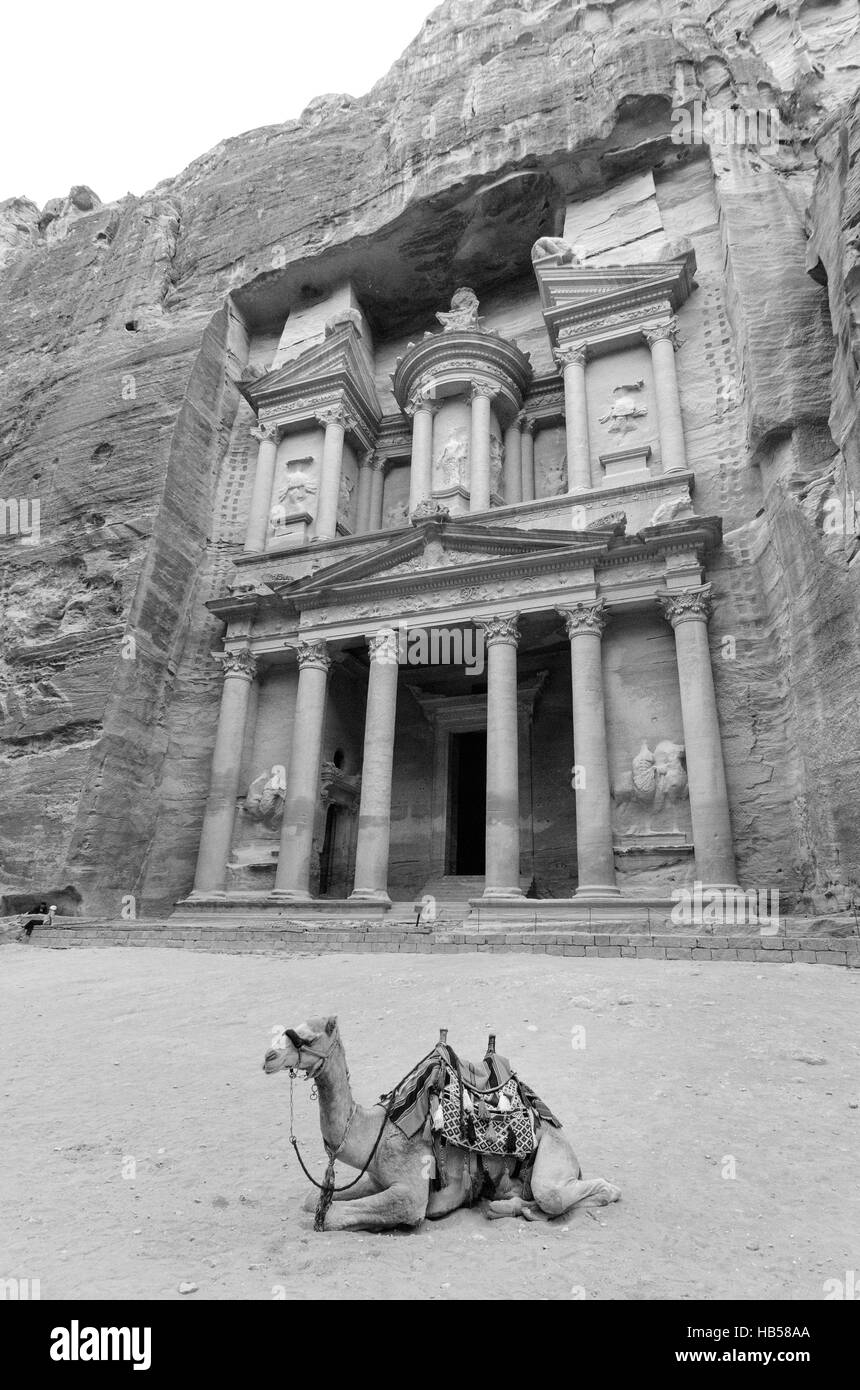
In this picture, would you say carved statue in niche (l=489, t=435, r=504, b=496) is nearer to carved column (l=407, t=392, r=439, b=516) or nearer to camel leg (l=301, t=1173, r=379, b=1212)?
carved column (l=407, t=392, r=439, b=516)

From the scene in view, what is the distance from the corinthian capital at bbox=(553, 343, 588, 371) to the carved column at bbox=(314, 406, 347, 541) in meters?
6.78

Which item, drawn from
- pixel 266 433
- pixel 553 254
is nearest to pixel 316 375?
pixel 266 433

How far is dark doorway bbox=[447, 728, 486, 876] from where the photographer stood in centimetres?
2183

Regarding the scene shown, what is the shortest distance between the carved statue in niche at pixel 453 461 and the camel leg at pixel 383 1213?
19978 mm

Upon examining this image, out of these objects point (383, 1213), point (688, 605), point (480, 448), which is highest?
point (480, 448)

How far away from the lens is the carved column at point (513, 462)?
76.8 feet

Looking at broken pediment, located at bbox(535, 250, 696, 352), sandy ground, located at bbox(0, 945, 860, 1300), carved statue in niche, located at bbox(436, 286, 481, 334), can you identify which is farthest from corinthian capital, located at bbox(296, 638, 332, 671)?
broken pediment, located at bbox(535, 250, 696, 352)

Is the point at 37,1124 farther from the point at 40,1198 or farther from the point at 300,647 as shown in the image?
the point at 300,647

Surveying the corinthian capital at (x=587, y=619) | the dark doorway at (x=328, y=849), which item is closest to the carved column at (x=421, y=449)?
the corinthian capital at (x=587, y=619)

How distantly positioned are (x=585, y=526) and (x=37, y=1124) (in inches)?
647

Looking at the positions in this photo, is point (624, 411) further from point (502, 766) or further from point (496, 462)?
point (502, 766)

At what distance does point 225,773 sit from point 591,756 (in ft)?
29.0

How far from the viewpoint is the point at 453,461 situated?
22766 millimetres

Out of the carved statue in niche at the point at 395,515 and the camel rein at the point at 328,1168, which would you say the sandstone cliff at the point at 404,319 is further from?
the camel rein at the point at 328,1168
